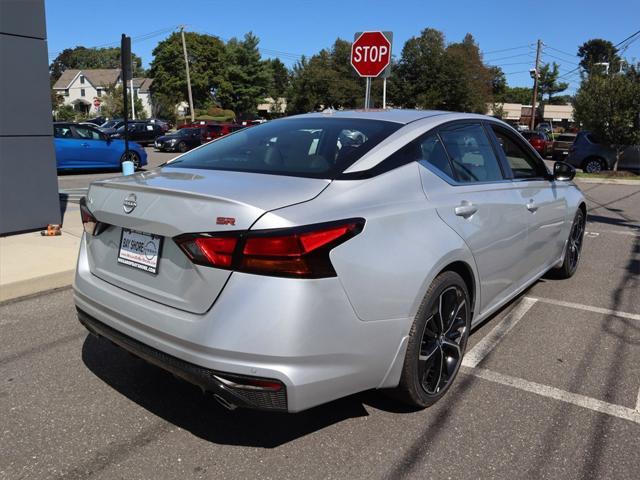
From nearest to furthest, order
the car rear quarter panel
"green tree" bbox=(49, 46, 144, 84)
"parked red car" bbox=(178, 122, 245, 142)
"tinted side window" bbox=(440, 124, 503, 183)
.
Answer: the car rear quarter panel → "tinted side window" bbox=(440, 124, 503, 183) → "parked red car" bbox=(178, 122, 245, 142) → "green tree" bbox=(49, 46, 144, 84)

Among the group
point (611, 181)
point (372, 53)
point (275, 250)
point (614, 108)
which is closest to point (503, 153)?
point (275, 250)

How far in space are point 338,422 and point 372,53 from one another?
277 inches

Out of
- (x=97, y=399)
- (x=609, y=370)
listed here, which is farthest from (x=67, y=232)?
(x=609, y=370)

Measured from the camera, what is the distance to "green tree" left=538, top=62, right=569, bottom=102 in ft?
306

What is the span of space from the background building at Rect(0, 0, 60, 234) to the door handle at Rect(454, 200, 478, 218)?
6147mm

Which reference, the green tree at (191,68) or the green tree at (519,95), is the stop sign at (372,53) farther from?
the green tree at (519,95)

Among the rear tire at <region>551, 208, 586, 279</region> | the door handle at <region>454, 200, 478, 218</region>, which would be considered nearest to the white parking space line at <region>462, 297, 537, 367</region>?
the rear tire at <region>551, 208, 586, 279</region>

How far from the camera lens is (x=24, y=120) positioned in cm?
712

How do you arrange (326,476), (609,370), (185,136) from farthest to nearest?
1. (185,136)
2. (609,370)
3. (326,476)

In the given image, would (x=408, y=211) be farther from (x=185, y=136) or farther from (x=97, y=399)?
→ (x=185, y=136)

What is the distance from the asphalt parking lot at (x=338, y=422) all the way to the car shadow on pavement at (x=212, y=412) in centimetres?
1

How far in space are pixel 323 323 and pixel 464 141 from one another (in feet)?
6.45

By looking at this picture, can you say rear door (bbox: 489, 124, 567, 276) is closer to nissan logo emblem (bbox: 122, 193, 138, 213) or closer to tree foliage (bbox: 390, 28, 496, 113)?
nissan logo emblem (bbox: 122, 193, 138, 213)

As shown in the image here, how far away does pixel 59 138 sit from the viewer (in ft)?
53.9
